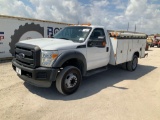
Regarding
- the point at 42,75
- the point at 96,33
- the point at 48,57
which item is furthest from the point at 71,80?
the point at 96,33

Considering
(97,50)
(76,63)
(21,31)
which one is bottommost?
(76,63)

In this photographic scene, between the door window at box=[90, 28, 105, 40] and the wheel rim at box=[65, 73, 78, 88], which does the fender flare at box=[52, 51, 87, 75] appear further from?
the door window at box=[90, 28, 105, 40]

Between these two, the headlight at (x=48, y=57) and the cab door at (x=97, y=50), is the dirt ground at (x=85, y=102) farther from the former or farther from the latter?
the headlight at (x=48, y=57)

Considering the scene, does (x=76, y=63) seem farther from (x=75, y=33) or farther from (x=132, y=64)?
(x=132, y=64)

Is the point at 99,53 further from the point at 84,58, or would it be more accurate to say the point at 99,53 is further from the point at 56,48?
the point at 56,48

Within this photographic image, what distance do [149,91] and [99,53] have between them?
211 cm

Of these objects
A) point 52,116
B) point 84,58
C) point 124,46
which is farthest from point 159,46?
point 52,116

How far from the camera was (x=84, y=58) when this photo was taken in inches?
204

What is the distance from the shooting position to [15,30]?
9867 millimetres

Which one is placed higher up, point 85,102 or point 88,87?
point 88,87

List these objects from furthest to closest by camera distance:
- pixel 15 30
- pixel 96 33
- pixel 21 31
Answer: pixel 21 31, pixel 15 30, pixel 96 33

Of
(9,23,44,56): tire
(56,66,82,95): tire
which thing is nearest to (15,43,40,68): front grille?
(56,66,82,95): tire

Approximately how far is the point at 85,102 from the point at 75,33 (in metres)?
2.41

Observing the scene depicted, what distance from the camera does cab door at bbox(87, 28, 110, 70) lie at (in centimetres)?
545
